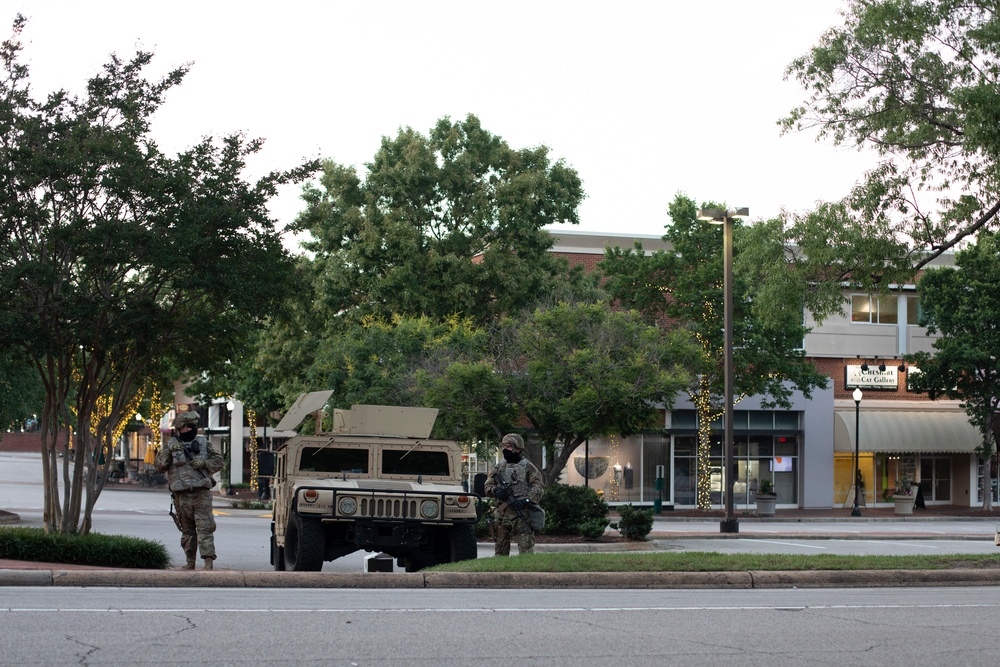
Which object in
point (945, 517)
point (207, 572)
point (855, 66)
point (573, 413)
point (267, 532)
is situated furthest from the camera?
point (945, 517)

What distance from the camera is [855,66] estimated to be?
18.1 meters

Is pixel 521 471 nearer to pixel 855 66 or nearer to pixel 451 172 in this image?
pixel 855 66

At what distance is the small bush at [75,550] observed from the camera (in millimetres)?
14695

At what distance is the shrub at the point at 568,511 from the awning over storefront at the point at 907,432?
2429cm

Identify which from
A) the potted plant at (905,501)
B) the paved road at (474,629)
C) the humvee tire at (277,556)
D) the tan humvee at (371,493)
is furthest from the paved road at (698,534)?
the paved road at (474,629)

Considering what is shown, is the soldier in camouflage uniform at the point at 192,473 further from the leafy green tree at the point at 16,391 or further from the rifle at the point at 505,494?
the leafy green tree at the point at 16,391

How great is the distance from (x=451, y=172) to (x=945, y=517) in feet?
66.2

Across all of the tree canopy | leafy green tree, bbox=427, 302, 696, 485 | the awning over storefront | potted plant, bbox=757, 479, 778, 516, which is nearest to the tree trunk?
potted plant, bbox=757, 479, 778, 516

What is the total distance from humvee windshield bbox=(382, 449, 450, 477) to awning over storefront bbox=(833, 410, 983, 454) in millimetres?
32640

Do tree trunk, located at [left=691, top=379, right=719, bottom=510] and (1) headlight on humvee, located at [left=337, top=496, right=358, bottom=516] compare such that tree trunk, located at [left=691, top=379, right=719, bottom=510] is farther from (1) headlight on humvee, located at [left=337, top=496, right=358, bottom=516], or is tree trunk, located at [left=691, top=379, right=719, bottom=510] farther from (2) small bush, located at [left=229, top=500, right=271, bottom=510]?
(1) headlight on humvee, located at [left=337, top=496, right=358, bottom=516]

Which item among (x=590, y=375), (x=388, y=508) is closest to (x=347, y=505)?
(x=388, y=508)

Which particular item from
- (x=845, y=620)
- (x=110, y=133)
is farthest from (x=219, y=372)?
(x=845, y=620)

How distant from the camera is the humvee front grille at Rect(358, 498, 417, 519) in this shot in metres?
13.8

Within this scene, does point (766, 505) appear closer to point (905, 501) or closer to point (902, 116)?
point (905, 501)
